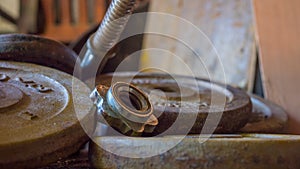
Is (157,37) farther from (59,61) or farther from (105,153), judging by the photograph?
(105,153)

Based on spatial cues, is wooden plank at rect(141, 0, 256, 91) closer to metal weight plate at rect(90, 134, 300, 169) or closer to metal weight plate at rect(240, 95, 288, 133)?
metal weight plate at rect(240, 95, 288, 133)

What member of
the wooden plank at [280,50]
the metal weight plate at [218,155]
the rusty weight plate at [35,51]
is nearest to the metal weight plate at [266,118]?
the wooden plank at [280,50]

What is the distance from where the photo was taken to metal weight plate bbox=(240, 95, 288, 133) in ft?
2.49

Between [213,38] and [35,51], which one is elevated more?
[35,51]

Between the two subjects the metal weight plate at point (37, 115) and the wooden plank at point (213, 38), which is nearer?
the metal weight plate at point (37, 115)

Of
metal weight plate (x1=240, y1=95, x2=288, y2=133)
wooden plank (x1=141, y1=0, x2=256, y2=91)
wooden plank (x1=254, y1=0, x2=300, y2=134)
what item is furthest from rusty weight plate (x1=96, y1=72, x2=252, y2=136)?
wooden plank (x1=141, y1=0, x2=256, y2=91)

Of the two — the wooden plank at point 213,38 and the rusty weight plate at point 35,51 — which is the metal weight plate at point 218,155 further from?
the wooden plank at point 213,38

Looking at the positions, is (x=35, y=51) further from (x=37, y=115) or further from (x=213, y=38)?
(x=213, y=38)

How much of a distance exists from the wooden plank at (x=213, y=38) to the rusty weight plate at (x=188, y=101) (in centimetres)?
34

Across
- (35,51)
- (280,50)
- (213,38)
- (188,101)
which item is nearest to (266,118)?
(188,101)

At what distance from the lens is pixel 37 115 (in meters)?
0.55

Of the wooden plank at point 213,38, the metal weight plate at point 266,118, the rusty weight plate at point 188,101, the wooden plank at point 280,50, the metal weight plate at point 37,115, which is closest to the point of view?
the metal weight plate at point 37,115

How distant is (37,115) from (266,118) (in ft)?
1.52

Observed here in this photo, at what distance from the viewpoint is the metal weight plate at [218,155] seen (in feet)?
1.64
